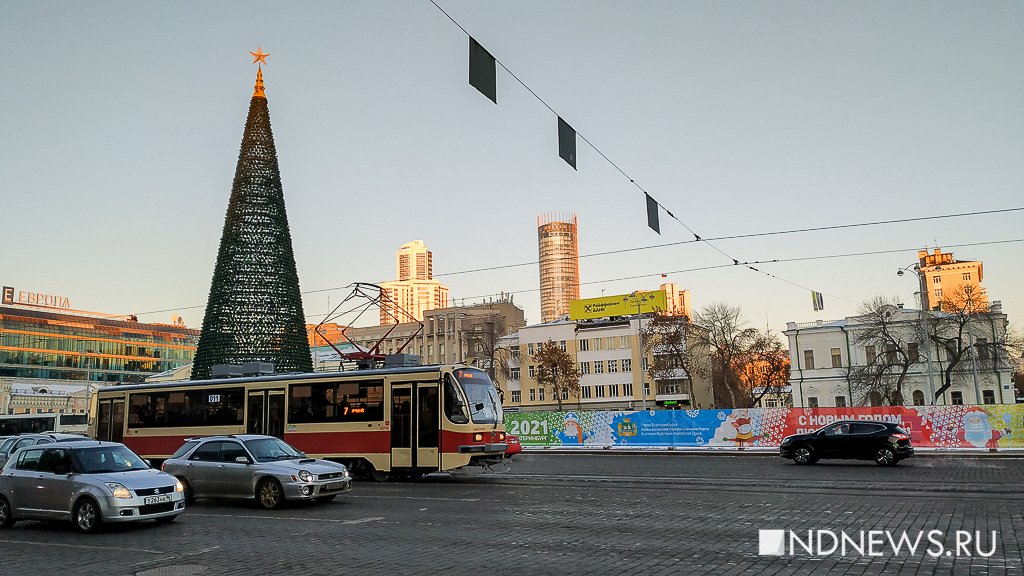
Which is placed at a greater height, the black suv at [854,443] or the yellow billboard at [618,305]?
the yellow billboard at [618,305]

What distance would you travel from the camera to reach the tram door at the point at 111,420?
89.4 feet

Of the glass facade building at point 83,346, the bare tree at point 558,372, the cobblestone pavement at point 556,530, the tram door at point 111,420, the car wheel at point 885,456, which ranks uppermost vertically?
the glass facade building at point 83,346

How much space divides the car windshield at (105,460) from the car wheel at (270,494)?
254cm

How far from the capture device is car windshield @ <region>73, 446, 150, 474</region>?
1302cm

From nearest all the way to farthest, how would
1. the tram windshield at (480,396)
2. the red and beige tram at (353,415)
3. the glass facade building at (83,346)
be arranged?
the red and beige tram at (353,415), the tram windshield at (480,396), the glass facade building at (83,346)

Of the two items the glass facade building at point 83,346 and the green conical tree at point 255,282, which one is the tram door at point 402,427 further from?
the glass facade building at point 83,346

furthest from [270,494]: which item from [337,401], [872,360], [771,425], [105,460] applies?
[872,360]

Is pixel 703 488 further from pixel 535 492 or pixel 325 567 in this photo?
pixel 325 567

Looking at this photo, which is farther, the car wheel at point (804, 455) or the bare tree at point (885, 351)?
the bare tree at point (885, 351)

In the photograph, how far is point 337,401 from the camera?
23.3 meters

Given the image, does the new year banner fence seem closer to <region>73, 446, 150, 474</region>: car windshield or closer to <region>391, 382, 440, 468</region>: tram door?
<region>391, 382, 440, 468</region>: tram door

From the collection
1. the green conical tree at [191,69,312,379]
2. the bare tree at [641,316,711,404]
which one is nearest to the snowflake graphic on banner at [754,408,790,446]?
the green conical tree at [191,69,312,379]

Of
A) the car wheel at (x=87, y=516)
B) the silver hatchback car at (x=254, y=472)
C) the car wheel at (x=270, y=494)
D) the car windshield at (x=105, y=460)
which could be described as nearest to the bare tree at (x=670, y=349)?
the silver hatchback car at (x=254, y=472)

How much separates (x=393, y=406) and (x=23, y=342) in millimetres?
112544
